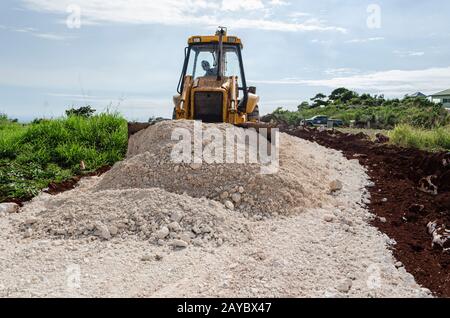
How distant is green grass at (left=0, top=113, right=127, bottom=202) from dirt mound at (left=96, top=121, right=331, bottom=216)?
2.12m

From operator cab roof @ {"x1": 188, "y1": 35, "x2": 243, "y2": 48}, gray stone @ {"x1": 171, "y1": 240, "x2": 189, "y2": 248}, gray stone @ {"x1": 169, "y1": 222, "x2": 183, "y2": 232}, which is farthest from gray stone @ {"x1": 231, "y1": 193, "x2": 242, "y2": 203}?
operator cab roof @ {"x1": 188, "y1": 35, "x2": 243, "y2": 48}

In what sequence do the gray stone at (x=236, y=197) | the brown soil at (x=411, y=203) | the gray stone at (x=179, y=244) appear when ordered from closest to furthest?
the brown soil at (x=411, y=203) < the gray stone at (x=179, y=244) < the gray stone at (x=236, y=197)

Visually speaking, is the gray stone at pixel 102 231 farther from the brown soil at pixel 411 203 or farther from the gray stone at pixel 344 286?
the brown soil at pixel 411 203

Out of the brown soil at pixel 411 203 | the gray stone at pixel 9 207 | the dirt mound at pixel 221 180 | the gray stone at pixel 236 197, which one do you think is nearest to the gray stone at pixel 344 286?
the brown soil at pixel 411 203

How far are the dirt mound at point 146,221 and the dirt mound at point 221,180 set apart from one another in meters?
0.53

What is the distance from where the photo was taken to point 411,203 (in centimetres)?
741

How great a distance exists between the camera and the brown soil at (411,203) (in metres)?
5.00

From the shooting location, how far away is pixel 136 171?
740 cm

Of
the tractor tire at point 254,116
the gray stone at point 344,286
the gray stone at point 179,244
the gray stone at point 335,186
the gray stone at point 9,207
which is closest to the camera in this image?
the gray stone at point 344,286

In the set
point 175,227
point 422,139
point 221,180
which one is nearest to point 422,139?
point 422,139

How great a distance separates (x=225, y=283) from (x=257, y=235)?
4.79 feet

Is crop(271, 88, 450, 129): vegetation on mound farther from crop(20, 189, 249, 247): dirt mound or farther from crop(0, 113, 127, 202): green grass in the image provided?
crop(20, 189, 249, 247): dirt mound

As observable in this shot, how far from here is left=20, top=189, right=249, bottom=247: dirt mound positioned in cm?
553
